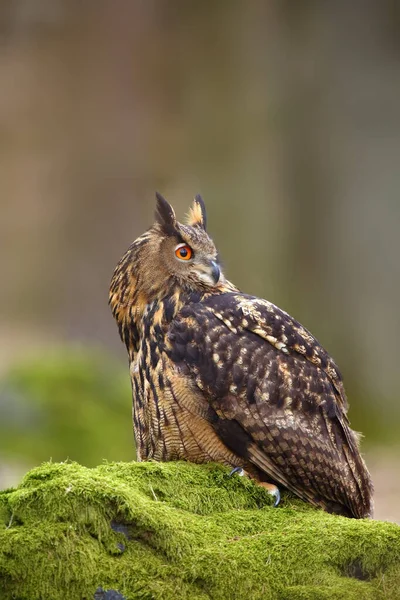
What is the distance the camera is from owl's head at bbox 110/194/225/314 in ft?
11.3

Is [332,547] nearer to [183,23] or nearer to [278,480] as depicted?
[278,480]

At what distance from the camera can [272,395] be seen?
10.4 ft

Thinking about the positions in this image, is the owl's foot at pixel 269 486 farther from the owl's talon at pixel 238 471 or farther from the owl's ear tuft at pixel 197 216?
the owl's ear tuft at pixel 197 216

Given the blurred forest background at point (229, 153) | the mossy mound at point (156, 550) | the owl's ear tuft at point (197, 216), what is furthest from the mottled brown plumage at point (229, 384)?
the blurred forest background at point (229, 153)

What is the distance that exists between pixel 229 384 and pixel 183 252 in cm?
66

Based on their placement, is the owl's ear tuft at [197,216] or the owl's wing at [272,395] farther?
the owl's ear tuft at [197,216]

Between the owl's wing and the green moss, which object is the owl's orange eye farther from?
the green moss

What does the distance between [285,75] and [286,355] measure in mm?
6822

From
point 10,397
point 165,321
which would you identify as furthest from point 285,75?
point 165,321

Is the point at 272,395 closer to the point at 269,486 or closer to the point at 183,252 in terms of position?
the point at 269,486

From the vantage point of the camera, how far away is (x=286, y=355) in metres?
3.30

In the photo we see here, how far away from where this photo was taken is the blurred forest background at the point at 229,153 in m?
9.09

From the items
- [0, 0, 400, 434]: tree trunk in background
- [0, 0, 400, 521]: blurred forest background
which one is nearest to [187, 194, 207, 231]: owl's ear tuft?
[0, 0, 400, 521]: blurred forest background

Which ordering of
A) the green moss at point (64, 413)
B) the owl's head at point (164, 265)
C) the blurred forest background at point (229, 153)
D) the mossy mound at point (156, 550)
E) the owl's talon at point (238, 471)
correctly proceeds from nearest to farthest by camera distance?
the mossy mound at point (156, 550), the owl's talon at point (238, 471), the owl's head at point (164, 265), the green moss at point (64, 413), the blurred forest background at point (229, 153)
